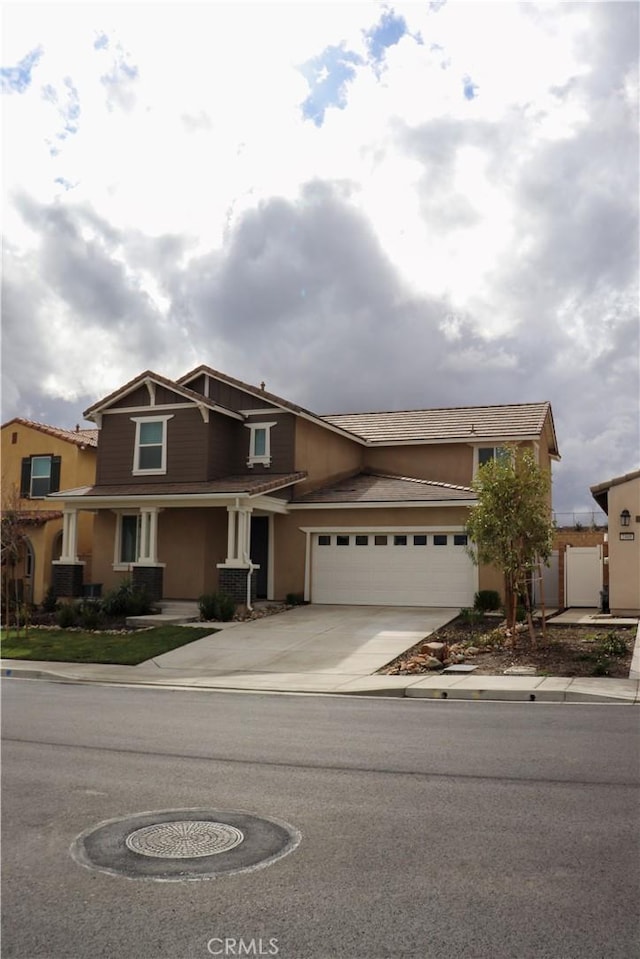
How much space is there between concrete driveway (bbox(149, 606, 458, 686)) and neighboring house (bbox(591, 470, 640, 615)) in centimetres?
435

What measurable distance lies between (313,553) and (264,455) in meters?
3.68

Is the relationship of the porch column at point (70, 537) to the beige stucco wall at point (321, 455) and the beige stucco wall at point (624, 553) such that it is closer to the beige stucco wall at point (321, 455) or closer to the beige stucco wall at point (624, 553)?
the beige stucco wall at point (321, 455)

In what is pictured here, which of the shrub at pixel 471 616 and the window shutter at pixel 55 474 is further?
the window shutter at pixel 55 474

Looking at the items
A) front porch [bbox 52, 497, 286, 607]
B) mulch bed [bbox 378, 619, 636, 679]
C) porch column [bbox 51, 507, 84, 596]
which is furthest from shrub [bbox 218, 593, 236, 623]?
porch column [bbox 51, 507, 84, 596]

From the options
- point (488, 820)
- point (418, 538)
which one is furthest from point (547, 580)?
point (488, 820)

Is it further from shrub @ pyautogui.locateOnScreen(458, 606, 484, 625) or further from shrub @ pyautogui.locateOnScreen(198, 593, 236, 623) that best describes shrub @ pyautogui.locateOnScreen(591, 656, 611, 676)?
shrub @ pyautogui.locateOnScreen(198, 593, 236, 623)

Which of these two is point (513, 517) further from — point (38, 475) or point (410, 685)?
point (38, 475)

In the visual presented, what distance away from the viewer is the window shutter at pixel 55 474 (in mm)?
32191

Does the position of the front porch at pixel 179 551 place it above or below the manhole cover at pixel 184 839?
above

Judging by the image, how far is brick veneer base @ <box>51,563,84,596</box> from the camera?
27234 millimetres

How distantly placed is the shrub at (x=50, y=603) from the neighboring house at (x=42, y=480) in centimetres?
279

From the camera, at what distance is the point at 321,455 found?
95.2 feet

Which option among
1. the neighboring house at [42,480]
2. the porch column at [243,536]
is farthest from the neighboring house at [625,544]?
the neighboring house at [42,480]

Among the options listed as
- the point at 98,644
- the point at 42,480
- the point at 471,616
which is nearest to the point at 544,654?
the point at 471,616
